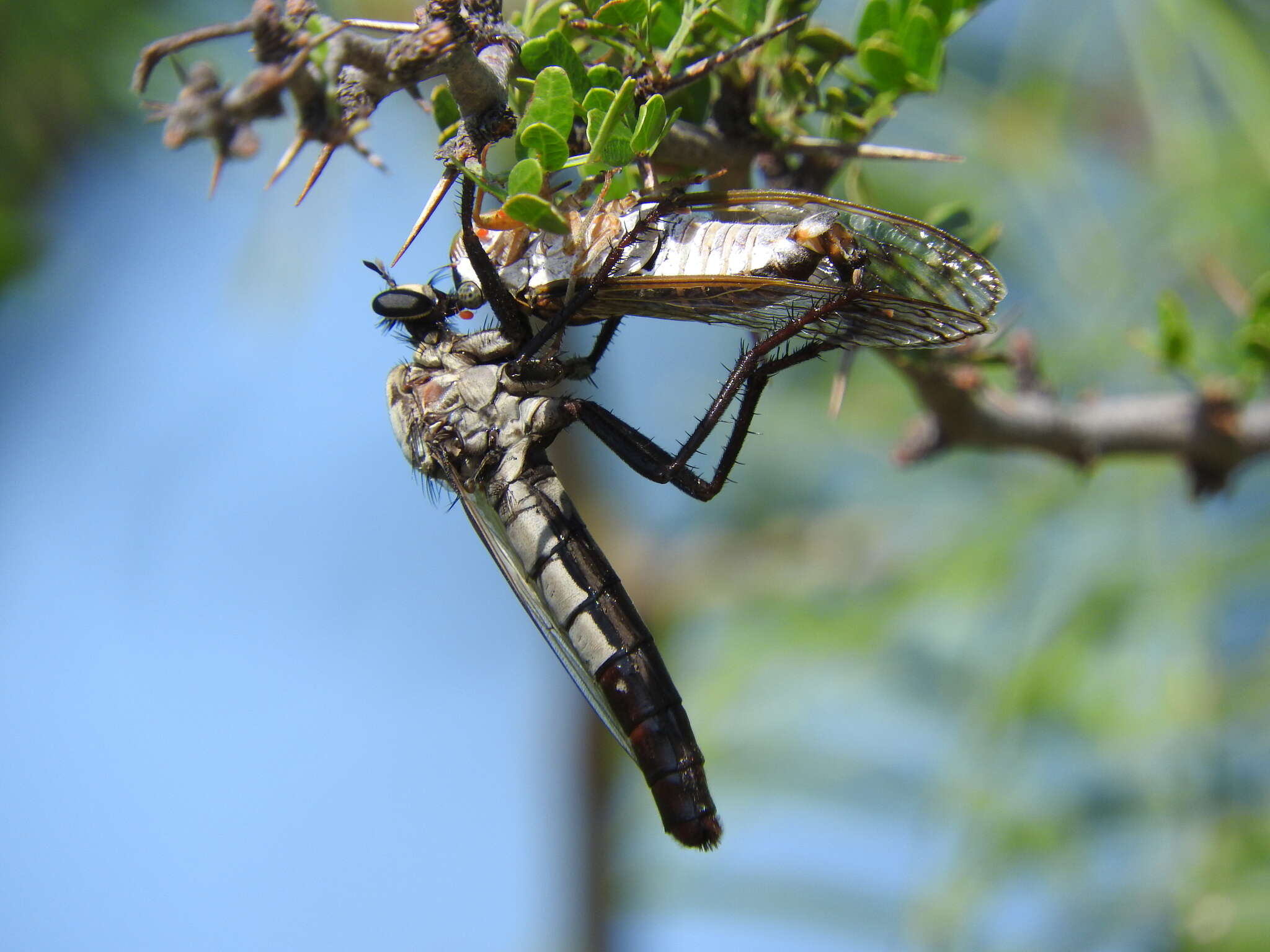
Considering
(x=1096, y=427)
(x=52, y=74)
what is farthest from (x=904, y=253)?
(x=52, y=74)

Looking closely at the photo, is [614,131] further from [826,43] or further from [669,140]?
[826,43]

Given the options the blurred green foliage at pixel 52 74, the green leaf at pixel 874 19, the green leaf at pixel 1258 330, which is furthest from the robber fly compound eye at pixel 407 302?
the blurred green foliage at pixel 52 74

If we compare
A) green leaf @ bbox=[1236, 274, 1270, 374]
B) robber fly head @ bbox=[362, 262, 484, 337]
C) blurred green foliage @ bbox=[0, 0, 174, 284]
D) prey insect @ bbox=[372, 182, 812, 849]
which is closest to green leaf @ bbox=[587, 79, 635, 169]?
prey insect @ bbox=[372, 182, 812, 849]

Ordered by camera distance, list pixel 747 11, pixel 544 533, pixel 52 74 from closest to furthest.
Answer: pixel 747 11, pixel 544 533, pixel 52 74

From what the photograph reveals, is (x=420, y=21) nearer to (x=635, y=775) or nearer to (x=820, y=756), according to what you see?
(x=820, y=756)

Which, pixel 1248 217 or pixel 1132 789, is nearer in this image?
pixel 1248 217

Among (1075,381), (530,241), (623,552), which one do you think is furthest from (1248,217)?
(623,552)
